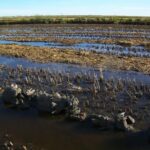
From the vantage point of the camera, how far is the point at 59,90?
802 inches

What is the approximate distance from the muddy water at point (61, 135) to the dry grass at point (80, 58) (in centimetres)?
926

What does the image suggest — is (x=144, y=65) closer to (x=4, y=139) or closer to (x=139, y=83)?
(x=139, y=83)

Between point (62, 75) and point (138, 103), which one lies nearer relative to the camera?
point (138, 103)

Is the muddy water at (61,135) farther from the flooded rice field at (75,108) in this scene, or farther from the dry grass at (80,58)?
the dry grass at (80,58)

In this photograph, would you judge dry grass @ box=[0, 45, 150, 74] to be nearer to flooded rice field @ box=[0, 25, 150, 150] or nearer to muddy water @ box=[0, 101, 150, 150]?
flooded rice field @ box=[0, 25, 150, 150]

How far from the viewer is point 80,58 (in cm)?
2864

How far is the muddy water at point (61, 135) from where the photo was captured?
44.9 ft

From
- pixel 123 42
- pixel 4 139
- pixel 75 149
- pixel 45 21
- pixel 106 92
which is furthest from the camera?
pixel 45 21

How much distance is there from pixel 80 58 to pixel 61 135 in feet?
47.3

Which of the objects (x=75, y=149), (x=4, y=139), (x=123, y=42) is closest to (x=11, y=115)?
(x=4, y=139)

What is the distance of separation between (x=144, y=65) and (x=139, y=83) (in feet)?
14.6

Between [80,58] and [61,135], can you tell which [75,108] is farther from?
[80,58]

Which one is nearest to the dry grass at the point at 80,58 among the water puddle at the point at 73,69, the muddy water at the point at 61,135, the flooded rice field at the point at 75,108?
the flooded rice field at the point at 75,108

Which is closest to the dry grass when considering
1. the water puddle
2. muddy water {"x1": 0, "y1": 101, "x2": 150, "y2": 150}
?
the water puddle
